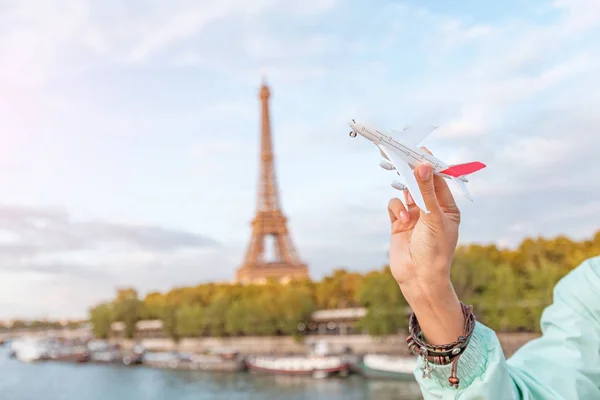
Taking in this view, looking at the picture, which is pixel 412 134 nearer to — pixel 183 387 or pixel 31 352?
pixel 183 387

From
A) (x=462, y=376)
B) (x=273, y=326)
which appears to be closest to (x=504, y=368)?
(x=462, y=376)

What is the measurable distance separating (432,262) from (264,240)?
1817 inches

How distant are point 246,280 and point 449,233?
1813 inches

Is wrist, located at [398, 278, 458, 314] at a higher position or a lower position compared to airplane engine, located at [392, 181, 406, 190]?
lower

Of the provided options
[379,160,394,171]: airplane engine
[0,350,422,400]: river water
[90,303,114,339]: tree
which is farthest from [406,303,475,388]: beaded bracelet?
[90,303,114,339]: tree

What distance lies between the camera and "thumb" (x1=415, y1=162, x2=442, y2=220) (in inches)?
56.9

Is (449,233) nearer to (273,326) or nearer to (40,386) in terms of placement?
(40,386)

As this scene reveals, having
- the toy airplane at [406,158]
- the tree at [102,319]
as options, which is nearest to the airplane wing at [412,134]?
the toy airplane at [406,158]

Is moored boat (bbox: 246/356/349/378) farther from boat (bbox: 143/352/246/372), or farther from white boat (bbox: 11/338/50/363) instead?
white boat (bbox: 11/338/50/363)

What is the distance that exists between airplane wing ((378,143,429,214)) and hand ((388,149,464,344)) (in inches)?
1.2

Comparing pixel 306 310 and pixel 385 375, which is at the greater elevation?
pixel 306 310

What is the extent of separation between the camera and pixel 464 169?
211 centimetres

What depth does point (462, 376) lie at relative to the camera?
150 centimetres

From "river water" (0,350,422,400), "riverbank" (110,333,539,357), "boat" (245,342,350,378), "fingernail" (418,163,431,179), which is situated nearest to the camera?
"fingernail" (418,163,431,179)
